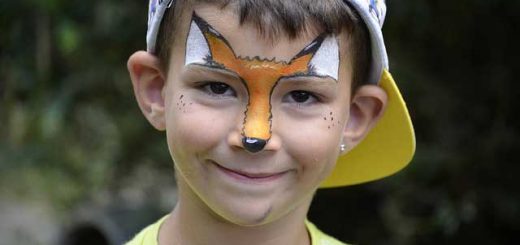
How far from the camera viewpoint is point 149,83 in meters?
2.13

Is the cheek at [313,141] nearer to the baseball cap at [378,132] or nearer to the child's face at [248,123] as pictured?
the child's face at [248,123]

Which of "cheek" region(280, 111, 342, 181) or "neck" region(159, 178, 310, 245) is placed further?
"neck" region(159, 178, 310, 245)

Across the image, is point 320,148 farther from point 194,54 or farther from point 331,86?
point 194,54

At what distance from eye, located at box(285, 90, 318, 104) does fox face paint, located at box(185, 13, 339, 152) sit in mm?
40

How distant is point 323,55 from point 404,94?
1503 mm

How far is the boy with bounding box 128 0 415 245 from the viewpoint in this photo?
1.88 metres

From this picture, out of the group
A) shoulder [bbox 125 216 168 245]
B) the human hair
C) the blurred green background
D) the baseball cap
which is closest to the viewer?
the human hair

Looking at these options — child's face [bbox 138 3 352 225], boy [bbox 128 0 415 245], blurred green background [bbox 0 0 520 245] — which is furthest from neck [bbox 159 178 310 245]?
blurred green background [bbox 0 0 520 245]

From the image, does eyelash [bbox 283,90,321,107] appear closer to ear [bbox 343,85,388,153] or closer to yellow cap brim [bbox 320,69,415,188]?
ear [bbox 343,85,388,153]

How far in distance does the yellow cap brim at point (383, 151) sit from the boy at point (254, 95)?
0.58 feet

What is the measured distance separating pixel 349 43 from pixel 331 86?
0.32ft

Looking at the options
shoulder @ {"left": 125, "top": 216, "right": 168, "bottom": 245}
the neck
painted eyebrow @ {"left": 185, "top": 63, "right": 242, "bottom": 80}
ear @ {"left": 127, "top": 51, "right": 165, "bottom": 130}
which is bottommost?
shoulder @ {"left": 125, "top": 216, "right": 168, "bottom": 245}

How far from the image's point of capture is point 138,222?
13.3 feet

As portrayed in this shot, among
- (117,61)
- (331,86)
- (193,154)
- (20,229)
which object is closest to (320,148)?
(331,86)
